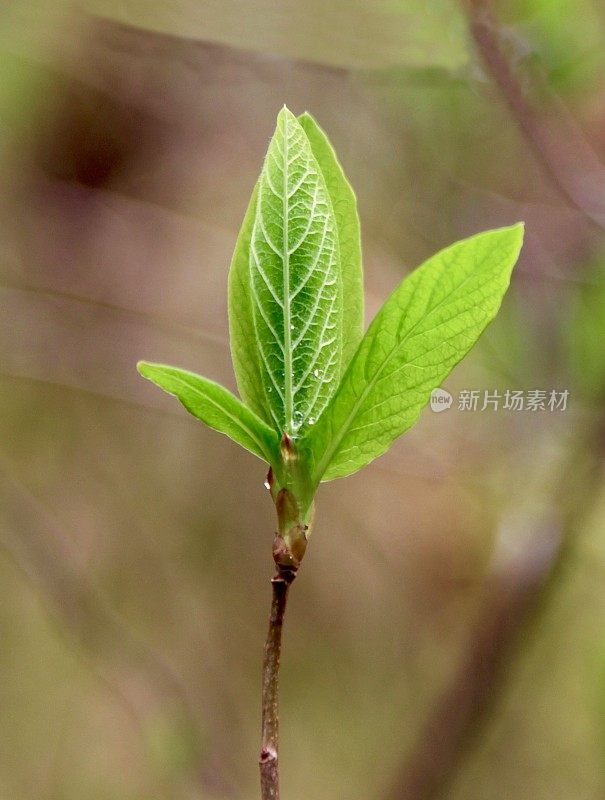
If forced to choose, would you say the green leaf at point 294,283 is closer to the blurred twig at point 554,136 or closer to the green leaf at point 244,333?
the green leaf at point 244,333

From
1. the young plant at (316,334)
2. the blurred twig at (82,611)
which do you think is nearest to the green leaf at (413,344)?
the young plant at (316,334)

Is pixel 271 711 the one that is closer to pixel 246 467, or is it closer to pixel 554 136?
pixel 554 136

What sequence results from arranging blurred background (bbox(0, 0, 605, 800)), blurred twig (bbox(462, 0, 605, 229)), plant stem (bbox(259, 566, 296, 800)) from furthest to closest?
blurred background (bbox(0, 0, 605, 800)) → blurred twig (bbox(462, 0, 605, 229)) → plant stem (bbox(259, 566, 296, 800))

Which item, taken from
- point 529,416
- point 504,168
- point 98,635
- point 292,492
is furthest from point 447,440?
point 292,492

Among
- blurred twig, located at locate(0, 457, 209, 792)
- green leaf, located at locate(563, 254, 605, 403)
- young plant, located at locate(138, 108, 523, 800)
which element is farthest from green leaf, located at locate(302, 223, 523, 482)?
blurred twig, located at locate(0, 457, 209, 792)

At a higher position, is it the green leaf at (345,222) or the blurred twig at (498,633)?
the green leaf at (345,222)

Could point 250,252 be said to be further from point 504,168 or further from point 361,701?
point 361,701

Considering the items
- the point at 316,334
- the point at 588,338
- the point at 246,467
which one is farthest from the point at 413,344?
the point at 246,467

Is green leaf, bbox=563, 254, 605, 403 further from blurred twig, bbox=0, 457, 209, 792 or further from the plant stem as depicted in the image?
the plant stem
